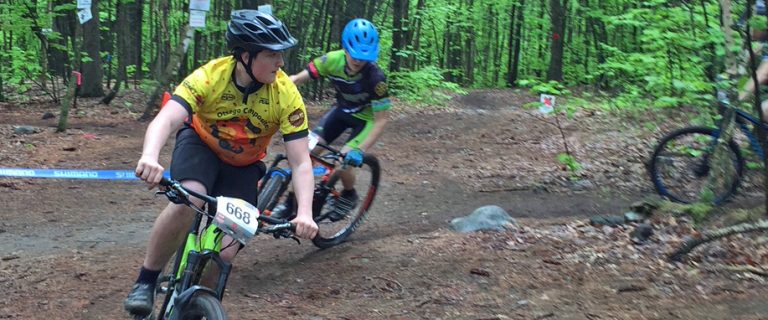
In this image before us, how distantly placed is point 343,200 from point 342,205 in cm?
4

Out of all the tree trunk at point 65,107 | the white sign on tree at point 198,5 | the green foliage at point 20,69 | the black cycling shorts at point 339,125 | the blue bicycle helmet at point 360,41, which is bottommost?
the green foliage at point 20,69

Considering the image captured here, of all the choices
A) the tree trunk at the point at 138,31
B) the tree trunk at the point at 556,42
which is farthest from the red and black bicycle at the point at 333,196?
the tree trunk at the point at 556,42

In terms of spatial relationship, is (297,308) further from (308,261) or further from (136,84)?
(136,84)

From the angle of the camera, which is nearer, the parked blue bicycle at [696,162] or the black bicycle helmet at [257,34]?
the black bicycle helmet at [257,34]

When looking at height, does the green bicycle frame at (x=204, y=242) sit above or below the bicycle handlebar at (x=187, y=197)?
below

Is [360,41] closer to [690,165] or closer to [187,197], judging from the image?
[187,197]

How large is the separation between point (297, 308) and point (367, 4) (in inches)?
743

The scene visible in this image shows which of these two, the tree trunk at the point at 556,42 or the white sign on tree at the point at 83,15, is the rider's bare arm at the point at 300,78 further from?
the tree trunk at the point at 556,42

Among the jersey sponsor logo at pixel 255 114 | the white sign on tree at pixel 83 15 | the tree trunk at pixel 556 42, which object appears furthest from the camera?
the tree trunk at pixel 556 42

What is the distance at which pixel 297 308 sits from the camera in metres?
4.59

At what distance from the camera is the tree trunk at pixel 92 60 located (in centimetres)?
1772

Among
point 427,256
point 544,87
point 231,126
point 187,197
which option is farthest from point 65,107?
point 187,197

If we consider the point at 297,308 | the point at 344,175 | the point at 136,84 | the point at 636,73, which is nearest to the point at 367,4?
the point at 136,84

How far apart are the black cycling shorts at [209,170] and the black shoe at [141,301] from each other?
580 mm
